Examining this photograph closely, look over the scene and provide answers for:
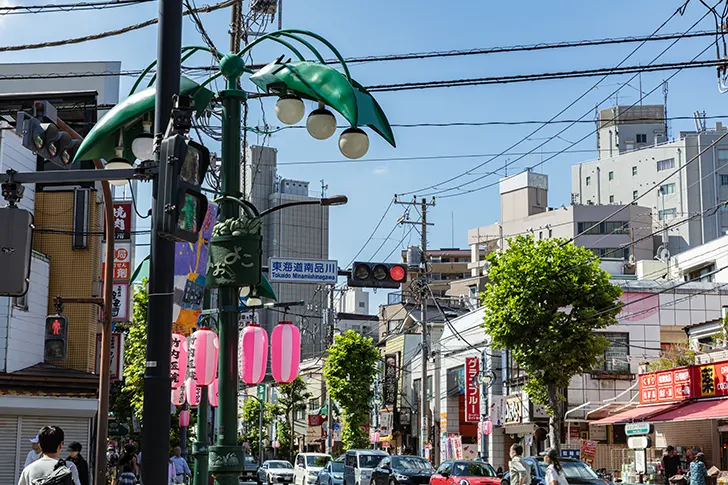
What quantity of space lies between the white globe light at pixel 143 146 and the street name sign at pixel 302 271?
1383cm

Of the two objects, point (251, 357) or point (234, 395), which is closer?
point (234, 395)

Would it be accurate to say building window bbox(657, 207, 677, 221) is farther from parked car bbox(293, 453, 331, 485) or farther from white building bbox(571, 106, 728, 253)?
parked car bbox(293, 453, 331, 485)

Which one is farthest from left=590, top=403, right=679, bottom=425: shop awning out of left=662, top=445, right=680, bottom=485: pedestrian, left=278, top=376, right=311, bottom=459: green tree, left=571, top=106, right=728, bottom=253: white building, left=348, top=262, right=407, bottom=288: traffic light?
left=571, top=106, right=728, bottom=253: white building

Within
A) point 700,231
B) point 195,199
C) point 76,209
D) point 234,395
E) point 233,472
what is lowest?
point 233,472

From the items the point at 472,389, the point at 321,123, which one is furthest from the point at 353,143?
the point at 472,389

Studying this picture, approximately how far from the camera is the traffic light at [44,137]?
12.2 metres

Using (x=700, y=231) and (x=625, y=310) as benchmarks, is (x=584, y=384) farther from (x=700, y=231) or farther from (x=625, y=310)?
(x=700, y=231)

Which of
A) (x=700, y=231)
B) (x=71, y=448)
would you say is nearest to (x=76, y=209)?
(x=71, y=448)

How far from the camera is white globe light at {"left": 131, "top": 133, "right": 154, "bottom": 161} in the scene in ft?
37.3

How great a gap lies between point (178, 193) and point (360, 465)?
99.2 feet

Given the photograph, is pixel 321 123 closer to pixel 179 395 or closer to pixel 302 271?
pixel 179 395

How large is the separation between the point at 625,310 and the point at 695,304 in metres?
4.13

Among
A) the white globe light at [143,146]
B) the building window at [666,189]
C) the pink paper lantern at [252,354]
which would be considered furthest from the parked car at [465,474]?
the building window at [666,189]

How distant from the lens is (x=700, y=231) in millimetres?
81562
